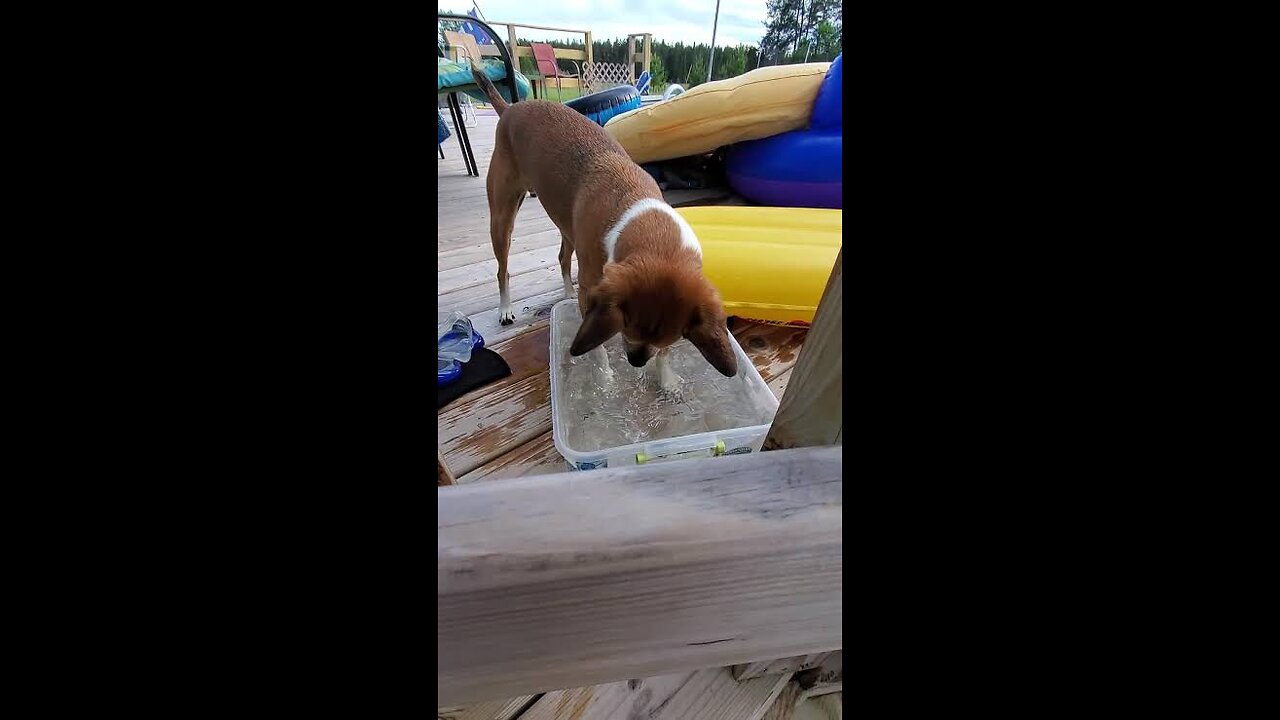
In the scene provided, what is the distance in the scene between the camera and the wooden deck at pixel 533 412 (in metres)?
1.02

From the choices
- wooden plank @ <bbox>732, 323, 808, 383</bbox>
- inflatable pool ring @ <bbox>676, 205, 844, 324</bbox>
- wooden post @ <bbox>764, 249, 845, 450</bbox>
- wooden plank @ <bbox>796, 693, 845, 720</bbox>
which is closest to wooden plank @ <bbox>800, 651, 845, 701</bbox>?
wooden plank @ <bbox>796, 693, 845, 720</bbox>

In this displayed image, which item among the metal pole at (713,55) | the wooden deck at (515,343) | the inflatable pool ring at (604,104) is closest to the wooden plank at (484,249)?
the wooden deck at (515,343)

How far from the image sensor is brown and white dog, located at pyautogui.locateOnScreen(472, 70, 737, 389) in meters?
1.59

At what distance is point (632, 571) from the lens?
1.33 ft

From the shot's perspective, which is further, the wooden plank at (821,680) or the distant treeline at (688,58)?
the distant treeline at (688,58)

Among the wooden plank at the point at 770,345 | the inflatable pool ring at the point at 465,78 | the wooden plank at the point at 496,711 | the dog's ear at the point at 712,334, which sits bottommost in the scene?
the wooden plank at the point at 496,711

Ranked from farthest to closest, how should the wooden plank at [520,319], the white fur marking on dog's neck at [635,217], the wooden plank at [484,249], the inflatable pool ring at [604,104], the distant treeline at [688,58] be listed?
the inflatable pool ring at [604,104] → the distant treeline at [688,58] → the wooden plank at [484,249] → the wooden plank at [520,319] → the white fur marking on dog's neck at [635,217]

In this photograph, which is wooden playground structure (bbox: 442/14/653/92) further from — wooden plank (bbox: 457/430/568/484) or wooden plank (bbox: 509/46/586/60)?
wooden plank (bbox: 457/430/568/484)

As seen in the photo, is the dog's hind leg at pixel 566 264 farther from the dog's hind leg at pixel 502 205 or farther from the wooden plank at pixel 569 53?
the wooden plank at pixel 569 53

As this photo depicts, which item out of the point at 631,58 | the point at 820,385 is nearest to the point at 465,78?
the point at 820,385
